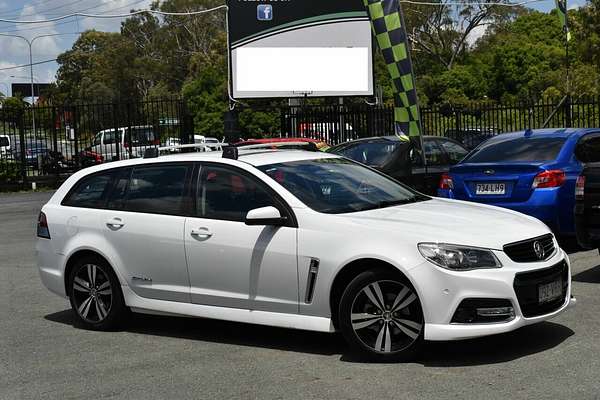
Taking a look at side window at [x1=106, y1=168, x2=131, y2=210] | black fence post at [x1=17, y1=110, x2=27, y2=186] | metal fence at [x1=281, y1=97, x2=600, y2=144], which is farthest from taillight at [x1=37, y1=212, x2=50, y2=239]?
black fence post at [x1=17, y1=110, x2=27, y2=186]

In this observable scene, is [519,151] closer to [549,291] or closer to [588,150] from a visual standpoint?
[588,150]

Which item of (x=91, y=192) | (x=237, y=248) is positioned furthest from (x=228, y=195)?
(x=91, y=192)

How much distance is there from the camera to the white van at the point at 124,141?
89.5 ft

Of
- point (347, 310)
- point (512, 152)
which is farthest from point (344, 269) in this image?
point (512, 152)

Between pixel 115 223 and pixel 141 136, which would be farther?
pixel 141 136

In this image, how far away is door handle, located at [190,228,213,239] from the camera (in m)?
6.72

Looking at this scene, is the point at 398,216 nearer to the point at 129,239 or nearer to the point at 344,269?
the point at 344,269

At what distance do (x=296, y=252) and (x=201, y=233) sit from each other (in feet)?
2.94

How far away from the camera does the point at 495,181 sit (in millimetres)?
10266

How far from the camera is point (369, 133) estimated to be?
2416 cm

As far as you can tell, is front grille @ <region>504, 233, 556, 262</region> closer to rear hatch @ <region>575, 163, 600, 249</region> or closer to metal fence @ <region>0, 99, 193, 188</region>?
rear hatch @ <region>575, 163, 600, 249</region>

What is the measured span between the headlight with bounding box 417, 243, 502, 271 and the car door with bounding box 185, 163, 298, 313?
1.11m

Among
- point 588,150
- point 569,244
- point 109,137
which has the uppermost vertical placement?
point 109,137

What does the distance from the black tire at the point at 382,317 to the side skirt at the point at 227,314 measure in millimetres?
250
